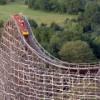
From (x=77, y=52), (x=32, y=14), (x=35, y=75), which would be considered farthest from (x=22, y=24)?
(x=32, y=14)

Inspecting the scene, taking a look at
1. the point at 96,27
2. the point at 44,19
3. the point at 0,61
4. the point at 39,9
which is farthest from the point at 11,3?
the point at 0,61

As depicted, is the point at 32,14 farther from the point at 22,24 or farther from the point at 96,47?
the point at 22,24

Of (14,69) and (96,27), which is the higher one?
(14,69)

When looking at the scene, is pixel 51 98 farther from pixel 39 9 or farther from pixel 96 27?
pixel 39 9

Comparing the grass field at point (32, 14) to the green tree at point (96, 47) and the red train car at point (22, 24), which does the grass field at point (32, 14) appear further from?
the red train car at point (22, 24)

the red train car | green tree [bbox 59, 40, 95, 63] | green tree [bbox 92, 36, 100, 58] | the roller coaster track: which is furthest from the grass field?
the roller coaster track

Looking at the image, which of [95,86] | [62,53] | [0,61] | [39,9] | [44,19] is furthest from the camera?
[39,9]

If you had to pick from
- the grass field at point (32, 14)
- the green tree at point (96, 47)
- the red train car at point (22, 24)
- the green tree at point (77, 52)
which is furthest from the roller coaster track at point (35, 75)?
the grass field at point (32, 14)
